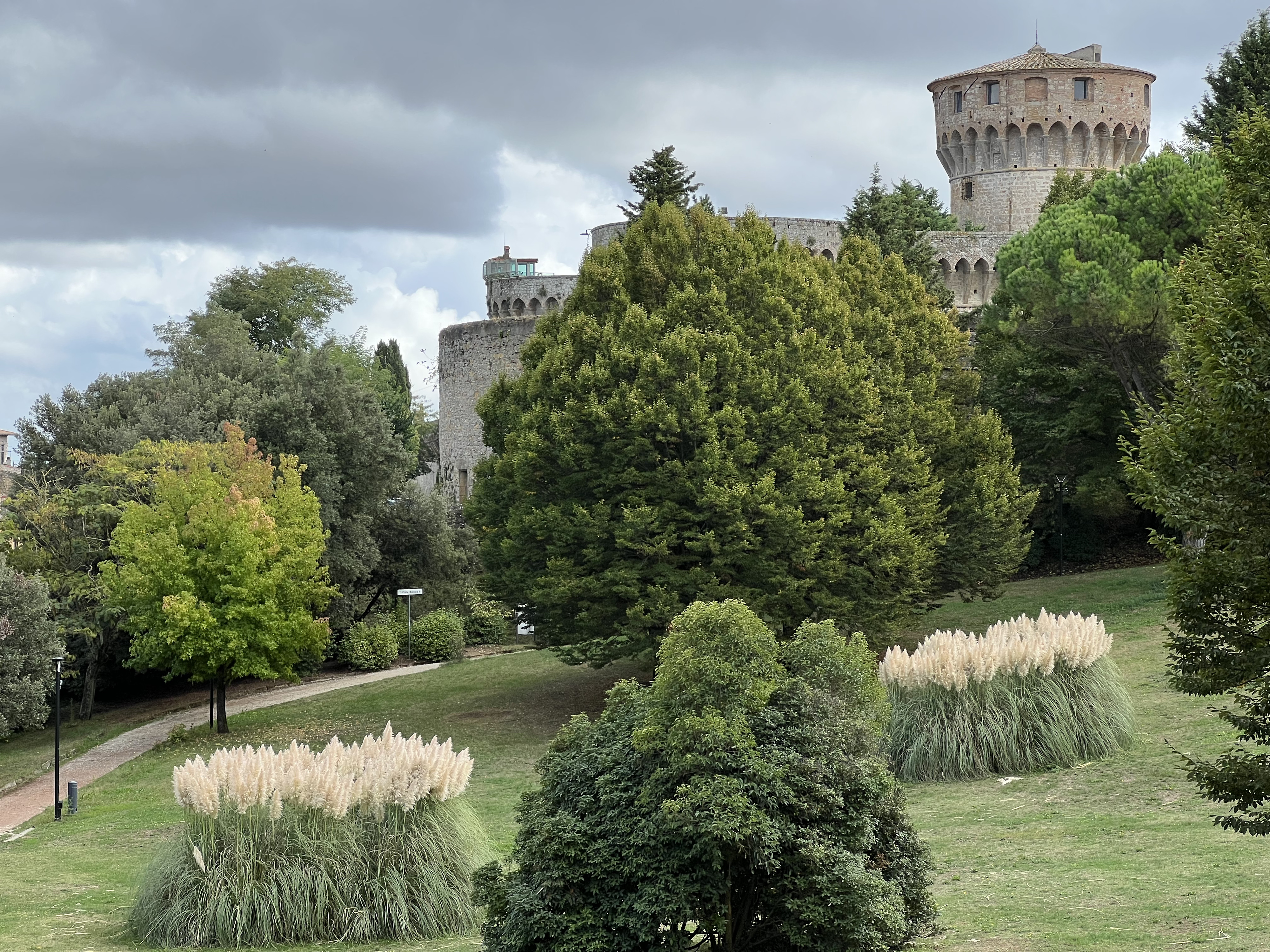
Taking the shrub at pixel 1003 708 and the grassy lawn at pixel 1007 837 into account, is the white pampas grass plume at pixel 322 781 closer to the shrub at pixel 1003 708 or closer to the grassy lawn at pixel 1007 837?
the grassy lawn at pixel 1007 837

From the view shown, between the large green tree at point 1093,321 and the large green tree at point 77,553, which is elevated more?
the large green tree at point 1093,321

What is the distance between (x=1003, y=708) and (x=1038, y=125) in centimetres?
5466

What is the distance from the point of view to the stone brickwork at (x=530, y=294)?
57500mm

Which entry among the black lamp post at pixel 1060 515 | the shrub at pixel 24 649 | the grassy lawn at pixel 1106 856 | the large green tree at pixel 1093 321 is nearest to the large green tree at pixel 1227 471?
the grassy lawn at pixel 1106 856

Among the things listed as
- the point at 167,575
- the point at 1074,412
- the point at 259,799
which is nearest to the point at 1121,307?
the point at 1074,412

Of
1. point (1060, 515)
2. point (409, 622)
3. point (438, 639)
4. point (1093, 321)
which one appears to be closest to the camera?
point (1093, 321)

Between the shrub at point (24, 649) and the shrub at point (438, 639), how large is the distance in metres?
12.3

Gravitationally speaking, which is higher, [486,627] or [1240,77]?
[1240,77]

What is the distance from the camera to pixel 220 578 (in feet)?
92.3

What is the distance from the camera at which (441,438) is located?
52.8m

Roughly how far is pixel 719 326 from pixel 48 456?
23806 mm

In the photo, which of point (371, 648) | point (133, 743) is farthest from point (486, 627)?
point (133, 743)

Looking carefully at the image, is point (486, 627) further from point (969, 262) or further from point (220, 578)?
point (969, 262)

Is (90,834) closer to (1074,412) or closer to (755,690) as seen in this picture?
(755,690)
